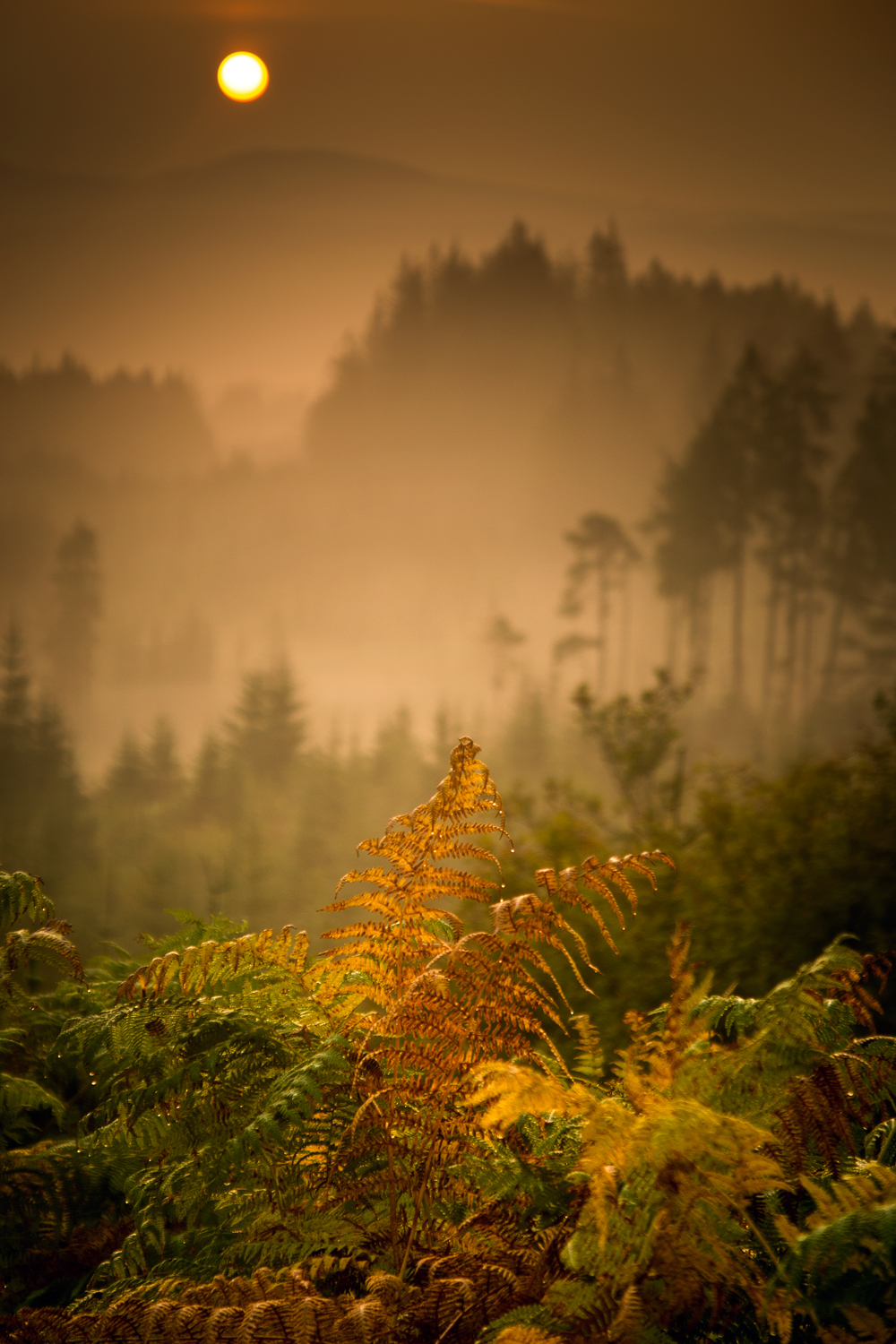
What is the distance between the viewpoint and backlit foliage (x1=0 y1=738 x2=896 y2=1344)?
1.05m

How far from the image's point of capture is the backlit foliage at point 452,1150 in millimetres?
1051

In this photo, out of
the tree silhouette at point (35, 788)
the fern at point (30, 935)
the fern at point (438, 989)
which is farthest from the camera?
the tree silhouette at point (35, 788)

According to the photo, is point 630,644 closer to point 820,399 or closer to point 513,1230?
point 820,399

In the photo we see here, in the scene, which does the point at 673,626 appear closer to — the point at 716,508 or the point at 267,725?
the point at 716,508

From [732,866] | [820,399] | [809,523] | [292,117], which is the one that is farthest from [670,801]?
[292,117]

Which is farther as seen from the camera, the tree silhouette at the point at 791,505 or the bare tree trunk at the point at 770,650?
the bare tree trunk at the point at 770,650

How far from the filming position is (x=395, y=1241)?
142 cm

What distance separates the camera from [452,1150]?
1.45 m

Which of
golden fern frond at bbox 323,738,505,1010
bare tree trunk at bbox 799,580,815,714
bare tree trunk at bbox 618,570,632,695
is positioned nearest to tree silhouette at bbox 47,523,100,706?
bare tree trunk at bbox 618,570,632,695

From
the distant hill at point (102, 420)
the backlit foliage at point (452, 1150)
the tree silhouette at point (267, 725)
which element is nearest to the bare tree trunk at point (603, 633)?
the tree silhouette at point (267, 725)

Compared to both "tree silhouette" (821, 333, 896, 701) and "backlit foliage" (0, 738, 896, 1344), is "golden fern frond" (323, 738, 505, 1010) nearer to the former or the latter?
"backlit foliage" (0, 738, 896, 1344)

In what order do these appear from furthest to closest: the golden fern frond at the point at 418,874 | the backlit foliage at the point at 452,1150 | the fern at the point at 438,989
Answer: the golden fern frond at the point at 418,874 → the fern at the point at 438,989 → the backlit foliage at the point at 452,1150

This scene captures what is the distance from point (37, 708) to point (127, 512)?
9.75ft

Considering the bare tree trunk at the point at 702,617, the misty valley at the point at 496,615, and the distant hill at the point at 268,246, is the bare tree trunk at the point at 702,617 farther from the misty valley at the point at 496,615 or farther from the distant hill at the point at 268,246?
the distant hill at the point at 268,246
